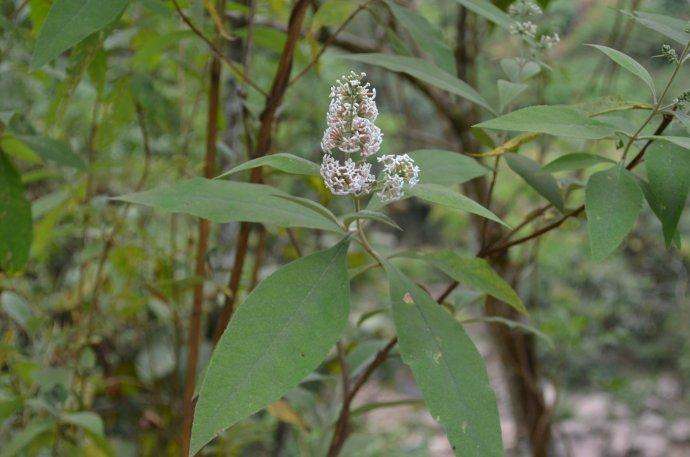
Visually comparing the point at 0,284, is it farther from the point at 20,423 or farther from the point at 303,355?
the point at 303,355

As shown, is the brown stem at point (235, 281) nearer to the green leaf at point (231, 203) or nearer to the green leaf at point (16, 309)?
the green leaf at point (231, 203)

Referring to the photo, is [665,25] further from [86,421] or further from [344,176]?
[86,421]

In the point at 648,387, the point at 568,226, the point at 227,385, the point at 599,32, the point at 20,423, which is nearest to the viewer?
the point at 227,385

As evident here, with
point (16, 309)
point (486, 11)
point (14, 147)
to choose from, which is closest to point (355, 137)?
point (486, 11)

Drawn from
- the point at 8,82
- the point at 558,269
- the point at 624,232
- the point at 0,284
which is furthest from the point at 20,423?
the point at 558,269

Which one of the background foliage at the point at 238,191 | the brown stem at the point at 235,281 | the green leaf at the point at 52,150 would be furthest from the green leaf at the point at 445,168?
the green leaf at the point at 52,150

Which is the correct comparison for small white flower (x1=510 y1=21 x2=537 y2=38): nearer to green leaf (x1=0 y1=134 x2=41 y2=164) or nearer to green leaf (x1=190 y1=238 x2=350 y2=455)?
green leaf (x1=190 y1=238 x2=350 y2=455)
